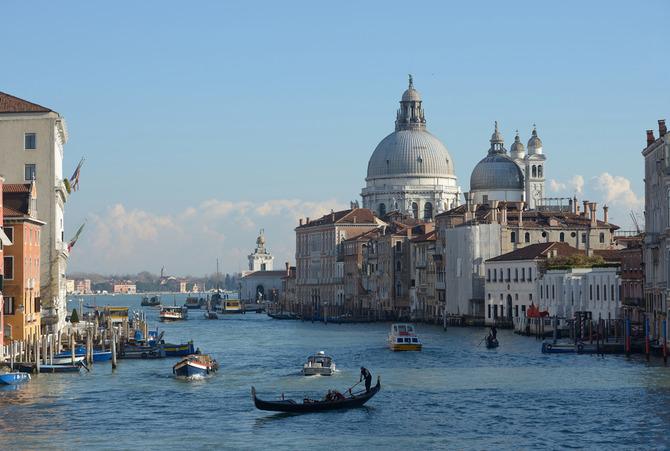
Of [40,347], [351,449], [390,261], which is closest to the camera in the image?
[351,449]

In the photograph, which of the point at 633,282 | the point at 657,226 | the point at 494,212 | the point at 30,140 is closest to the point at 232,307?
the point at 494,212

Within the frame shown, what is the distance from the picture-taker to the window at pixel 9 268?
4697cm

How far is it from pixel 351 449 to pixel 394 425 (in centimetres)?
385

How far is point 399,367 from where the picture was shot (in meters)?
50.5

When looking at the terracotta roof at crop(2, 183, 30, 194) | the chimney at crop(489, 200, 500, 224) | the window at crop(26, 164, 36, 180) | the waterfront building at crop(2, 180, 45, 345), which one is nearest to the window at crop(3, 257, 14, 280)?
the waterfront building at crop(2, 180, 45, 345)

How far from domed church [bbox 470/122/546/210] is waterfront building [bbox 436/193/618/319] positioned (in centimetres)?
2864

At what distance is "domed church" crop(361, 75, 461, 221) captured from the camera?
469 feet

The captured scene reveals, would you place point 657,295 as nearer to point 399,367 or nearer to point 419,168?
point 399,367

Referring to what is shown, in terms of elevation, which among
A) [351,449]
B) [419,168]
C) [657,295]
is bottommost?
[351,449]

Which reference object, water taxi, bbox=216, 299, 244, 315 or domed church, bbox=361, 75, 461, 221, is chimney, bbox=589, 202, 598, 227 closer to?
domed church, bbox=361, 75, 461, 221

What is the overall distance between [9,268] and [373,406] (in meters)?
16.7

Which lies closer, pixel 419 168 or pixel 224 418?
pixel 224 418

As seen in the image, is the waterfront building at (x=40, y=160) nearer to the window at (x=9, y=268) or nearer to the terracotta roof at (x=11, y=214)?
the terracotta roof at (x=11, y=214)

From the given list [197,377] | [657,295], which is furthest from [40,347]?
[657,295]
